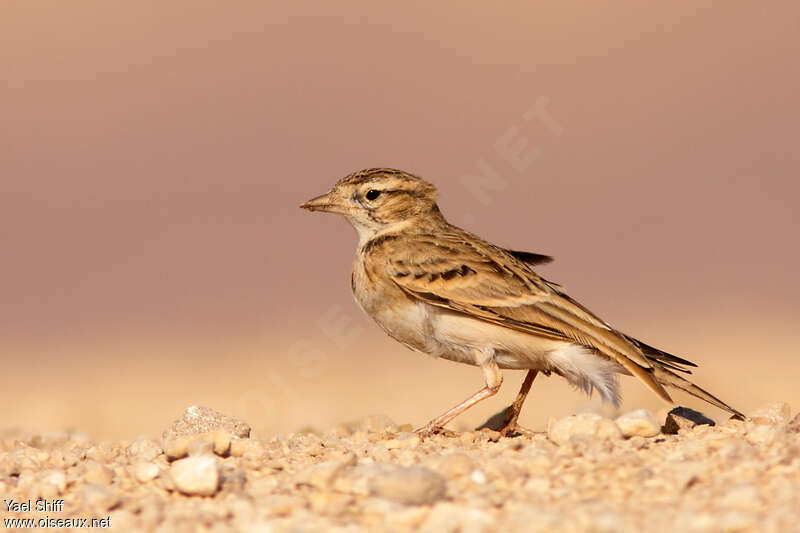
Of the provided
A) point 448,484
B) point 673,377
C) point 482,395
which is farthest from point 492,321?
point 448,484

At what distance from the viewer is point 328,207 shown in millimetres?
9289

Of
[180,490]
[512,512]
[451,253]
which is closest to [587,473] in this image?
[512,512]

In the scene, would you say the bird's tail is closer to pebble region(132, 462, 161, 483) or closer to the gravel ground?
the gravel ground

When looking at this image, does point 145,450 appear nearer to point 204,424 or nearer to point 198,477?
→ point 204,424

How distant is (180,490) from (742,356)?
28.9 feet

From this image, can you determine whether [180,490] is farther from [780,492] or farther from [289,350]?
[289,350]

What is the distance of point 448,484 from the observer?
5766mm

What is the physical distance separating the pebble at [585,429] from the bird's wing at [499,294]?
0.98m

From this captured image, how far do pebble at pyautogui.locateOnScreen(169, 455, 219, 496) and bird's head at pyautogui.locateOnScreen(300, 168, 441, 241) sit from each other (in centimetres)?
366

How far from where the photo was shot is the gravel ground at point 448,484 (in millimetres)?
5117

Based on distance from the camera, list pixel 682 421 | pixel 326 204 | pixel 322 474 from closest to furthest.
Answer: pixel 322 474 → pixel 682 421 → pixel 326 204

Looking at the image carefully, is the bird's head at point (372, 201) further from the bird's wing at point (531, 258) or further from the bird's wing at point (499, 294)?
the bird's wing at point (531, 258)

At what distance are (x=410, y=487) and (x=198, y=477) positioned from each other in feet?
3.49

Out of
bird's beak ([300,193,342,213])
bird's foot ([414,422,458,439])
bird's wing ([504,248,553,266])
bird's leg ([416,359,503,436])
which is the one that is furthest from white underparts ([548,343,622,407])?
bird's beak ([300,193,342,213])
